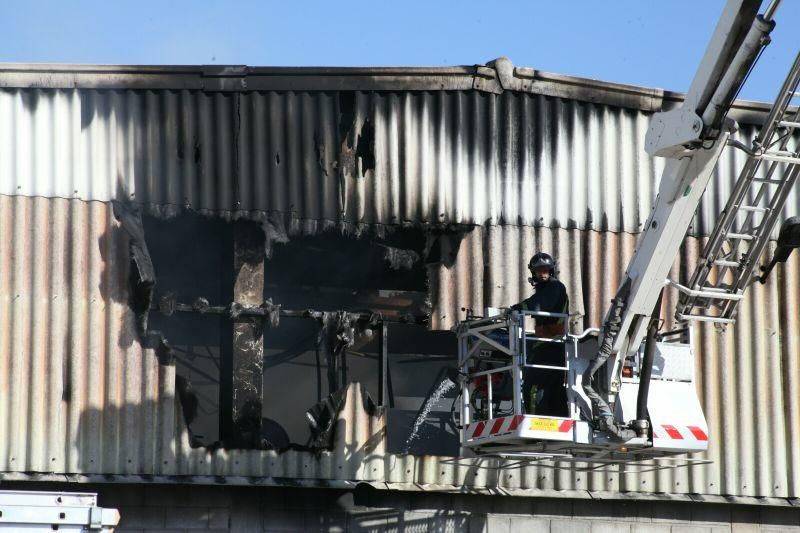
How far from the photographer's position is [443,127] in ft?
47.3

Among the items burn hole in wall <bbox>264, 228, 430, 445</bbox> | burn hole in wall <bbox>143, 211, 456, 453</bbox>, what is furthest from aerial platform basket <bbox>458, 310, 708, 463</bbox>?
burn hole in wall <bbox>264, 228, 430, 445</bbox>

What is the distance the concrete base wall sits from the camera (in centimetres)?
1323

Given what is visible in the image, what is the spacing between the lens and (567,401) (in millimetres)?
11711

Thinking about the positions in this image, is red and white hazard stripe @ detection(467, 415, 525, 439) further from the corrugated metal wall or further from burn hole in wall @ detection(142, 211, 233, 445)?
burn hole in wall @ detection(142, 211, 233, 445)

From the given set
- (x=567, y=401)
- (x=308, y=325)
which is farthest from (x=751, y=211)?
(x=308, y=325)

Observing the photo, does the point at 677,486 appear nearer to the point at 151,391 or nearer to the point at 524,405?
the point at 524,405

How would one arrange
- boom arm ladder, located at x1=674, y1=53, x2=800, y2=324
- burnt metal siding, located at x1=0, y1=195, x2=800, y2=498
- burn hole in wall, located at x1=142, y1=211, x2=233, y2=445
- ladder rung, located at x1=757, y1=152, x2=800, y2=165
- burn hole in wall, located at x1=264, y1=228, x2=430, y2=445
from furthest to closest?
burn hole in wall, located at x1=264, y1=228, x2=430, y2=445 < burn hole in wall, located at x1=142, y1=211, x2=233, y2=445 < burnt metal siding, located at x1=0, y1=195, x2=800, y2=498 < boom arm ladder, located at x1=674, y1=53, x2=800, y2=324 < ladder rung, located at x1=757, y1=152, x2=800, y2=165

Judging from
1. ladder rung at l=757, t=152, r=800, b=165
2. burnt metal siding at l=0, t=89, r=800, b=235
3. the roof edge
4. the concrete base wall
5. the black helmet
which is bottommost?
the concrete base wall

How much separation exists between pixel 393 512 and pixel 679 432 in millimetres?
3669

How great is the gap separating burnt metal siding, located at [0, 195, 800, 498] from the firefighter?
2.36 metres

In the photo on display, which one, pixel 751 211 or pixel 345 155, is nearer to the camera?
pixel 751 211

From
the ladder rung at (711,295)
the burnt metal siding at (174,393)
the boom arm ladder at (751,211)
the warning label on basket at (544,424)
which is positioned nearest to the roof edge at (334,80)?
the burnt metal siding at (174,393)

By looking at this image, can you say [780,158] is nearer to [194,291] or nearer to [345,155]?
[345,155]


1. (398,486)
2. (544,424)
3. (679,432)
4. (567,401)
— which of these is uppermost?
(567,401)
